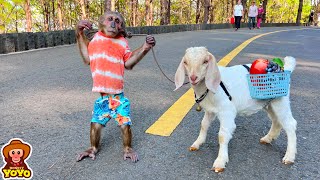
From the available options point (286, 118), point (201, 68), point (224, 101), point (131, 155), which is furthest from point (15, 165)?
point (286, 118)

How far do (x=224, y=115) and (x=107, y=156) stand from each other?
3.36 ft

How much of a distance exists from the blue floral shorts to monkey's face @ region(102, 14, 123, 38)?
53 cm

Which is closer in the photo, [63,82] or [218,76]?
[218,76]

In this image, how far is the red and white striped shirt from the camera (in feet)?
8.88

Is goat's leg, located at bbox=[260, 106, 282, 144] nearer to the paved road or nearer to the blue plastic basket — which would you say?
the paved road

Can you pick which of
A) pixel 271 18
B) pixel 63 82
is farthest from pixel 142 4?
pixel 63 82

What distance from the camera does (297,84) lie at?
5496 mm

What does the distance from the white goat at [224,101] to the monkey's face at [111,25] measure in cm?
60

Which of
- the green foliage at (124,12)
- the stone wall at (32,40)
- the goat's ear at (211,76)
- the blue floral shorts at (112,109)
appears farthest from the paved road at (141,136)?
the green foliage at (124,12)

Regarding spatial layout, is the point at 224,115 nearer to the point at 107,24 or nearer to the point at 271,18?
the point at 107,24

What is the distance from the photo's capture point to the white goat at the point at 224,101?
246 centimetres

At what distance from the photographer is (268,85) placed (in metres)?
2.77

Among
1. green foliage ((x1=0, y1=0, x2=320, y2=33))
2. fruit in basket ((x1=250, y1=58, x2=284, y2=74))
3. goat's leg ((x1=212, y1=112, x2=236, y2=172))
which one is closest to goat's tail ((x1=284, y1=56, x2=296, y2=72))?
fruit in basket ((x1=250, y1=58, x2=284, y2=74))

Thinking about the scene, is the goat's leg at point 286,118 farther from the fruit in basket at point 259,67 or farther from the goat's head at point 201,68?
the goat's head at point 201,68
